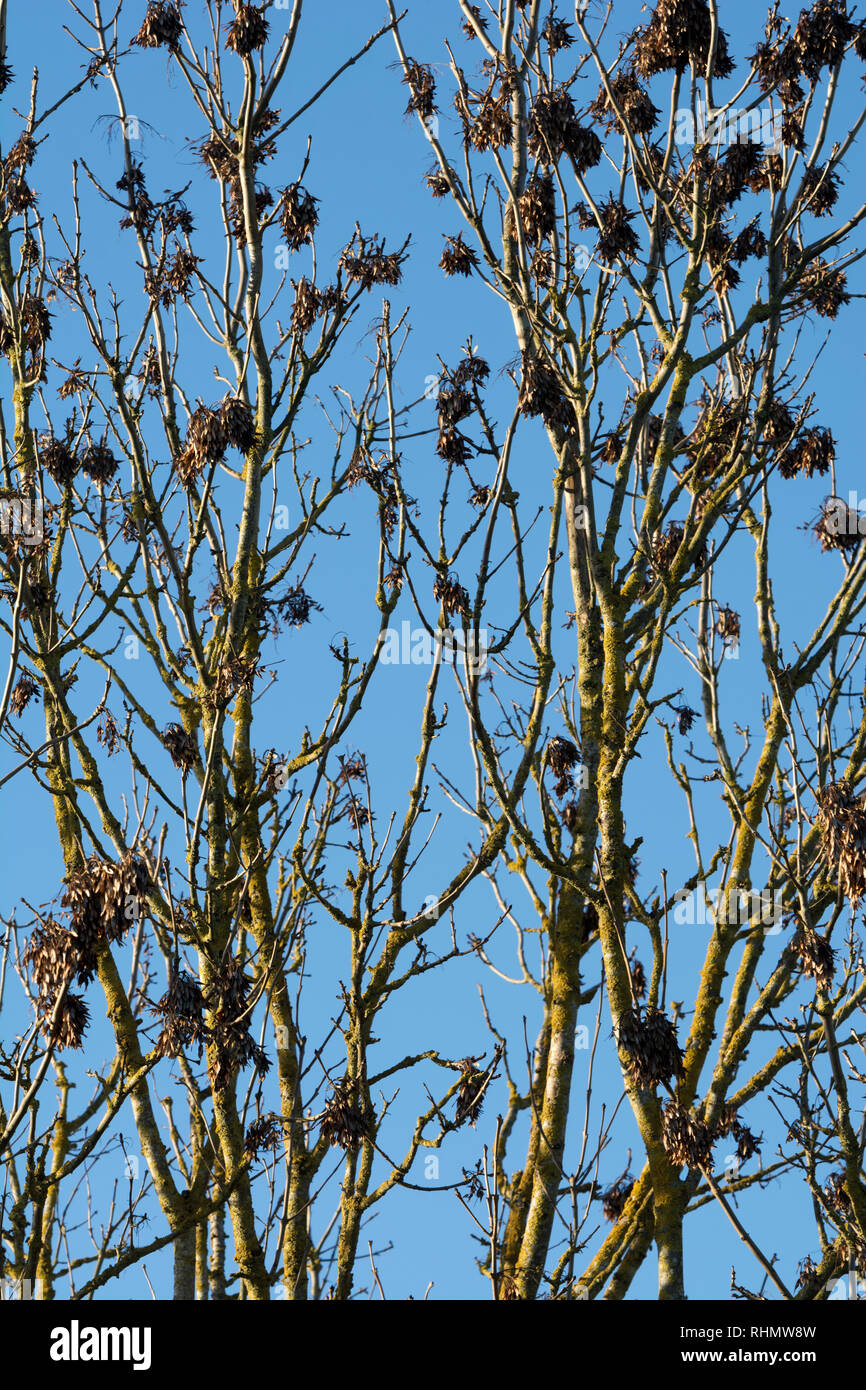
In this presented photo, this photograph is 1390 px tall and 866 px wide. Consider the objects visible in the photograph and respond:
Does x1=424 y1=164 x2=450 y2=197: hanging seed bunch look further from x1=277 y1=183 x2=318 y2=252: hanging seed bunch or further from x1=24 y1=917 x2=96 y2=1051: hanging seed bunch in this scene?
x1=24 y1=917 x2=96 y2=1051: hanging seed bunch

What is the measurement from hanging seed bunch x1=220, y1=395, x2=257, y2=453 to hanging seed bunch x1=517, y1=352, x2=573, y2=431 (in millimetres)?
1574

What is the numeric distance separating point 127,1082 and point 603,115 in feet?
23.7

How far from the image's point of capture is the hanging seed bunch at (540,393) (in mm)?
8641

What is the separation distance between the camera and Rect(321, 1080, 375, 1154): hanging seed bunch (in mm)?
7836

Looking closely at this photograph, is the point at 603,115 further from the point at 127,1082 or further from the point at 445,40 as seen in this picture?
the point at 127,1082

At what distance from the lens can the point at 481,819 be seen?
29.4 ft

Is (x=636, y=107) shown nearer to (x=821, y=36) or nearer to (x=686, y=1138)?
(x=821, y=36)

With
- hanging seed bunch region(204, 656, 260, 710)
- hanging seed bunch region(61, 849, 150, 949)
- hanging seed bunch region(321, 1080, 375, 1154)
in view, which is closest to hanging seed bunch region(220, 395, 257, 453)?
hanging seed bunch region(204, 656, 260, 710)

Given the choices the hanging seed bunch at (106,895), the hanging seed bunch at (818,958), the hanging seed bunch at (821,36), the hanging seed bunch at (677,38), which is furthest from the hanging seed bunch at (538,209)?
the hanging seed bunch at (106,895)

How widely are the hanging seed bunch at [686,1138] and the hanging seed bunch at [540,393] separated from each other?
12.8 feet

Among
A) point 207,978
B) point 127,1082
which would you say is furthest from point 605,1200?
point 127,1082

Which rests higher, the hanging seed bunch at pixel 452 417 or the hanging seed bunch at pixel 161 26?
the hanging seed bunch at pixel 161 26

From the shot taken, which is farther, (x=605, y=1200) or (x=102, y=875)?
(x=605, y=1200)

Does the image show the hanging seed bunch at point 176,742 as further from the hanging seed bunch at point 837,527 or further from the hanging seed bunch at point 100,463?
the hanging seed bunch at point 837,527
